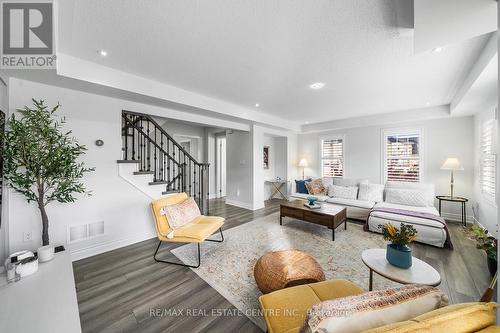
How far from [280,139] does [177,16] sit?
5315 millimetres

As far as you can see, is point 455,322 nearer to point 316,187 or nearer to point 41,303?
point 41,303

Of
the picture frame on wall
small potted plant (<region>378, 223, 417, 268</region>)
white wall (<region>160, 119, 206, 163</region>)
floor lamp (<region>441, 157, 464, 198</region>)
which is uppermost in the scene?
white wall (<region>160, 119, 206, 163</region>)

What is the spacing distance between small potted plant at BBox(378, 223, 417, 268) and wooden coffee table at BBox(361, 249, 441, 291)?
51 millimetres

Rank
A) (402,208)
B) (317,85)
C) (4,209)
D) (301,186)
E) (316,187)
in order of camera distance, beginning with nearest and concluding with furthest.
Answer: (4,209) < (317,85) < (402,208) < (316,187) < (301,186)

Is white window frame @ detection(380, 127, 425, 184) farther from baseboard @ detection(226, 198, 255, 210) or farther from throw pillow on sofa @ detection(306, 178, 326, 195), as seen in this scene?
baseboard @ detection(226, 198, 255, 210)

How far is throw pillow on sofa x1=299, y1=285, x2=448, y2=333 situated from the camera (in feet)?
2.28

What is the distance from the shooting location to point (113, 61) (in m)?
2.30

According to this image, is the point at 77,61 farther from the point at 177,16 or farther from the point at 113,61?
the point at 177,16

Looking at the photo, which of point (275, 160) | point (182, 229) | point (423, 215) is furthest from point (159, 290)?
point (275, 160)

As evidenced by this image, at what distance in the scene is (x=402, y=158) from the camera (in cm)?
479

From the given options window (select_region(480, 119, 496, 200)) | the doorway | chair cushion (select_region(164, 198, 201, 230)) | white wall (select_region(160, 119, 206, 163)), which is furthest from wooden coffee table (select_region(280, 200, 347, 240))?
white wall (select_region(160, 119, 206, 163))

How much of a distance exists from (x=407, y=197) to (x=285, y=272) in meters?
3.82

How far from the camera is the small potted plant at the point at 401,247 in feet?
5.33

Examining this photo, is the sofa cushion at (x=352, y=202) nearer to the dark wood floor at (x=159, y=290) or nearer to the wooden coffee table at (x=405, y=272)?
the dark wood floor at (x=159, y=290)
